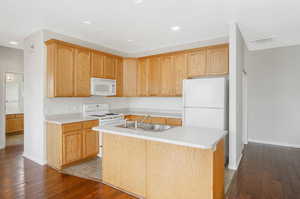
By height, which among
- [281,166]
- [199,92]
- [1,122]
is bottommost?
[281,166]

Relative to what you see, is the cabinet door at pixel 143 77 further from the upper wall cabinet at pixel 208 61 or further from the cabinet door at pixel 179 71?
the upper wall cabinet at pixel 208 61

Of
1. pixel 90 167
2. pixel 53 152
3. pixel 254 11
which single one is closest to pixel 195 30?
pixel 254 11

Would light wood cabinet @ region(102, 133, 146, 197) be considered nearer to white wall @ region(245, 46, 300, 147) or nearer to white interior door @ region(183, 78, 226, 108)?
white interior door @ region(183, 78, 226, 108)

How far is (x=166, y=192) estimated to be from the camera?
2125mm

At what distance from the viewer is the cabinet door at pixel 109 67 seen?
4.55m

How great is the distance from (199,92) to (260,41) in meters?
2.35

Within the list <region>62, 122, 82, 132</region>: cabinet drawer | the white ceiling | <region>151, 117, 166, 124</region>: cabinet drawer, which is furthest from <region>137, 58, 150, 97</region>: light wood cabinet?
<region>62, 122, 82, 132</region>: cabinet drawer

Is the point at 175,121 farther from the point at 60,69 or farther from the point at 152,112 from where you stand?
the point at 60,69

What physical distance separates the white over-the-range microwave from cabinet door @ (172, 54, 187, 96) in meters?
1.64

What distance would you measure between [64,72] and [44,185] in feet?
6.82

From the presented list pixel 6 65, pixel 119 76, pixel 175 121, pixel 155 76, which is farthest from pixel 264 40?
pixel 6 65

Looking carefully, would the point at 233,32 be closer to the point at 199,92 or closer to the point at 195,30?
the point at 195,30

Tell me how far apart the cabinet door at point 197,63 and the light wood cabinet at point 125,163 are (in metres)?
2.53

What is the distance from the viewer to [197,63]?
13.7ft
